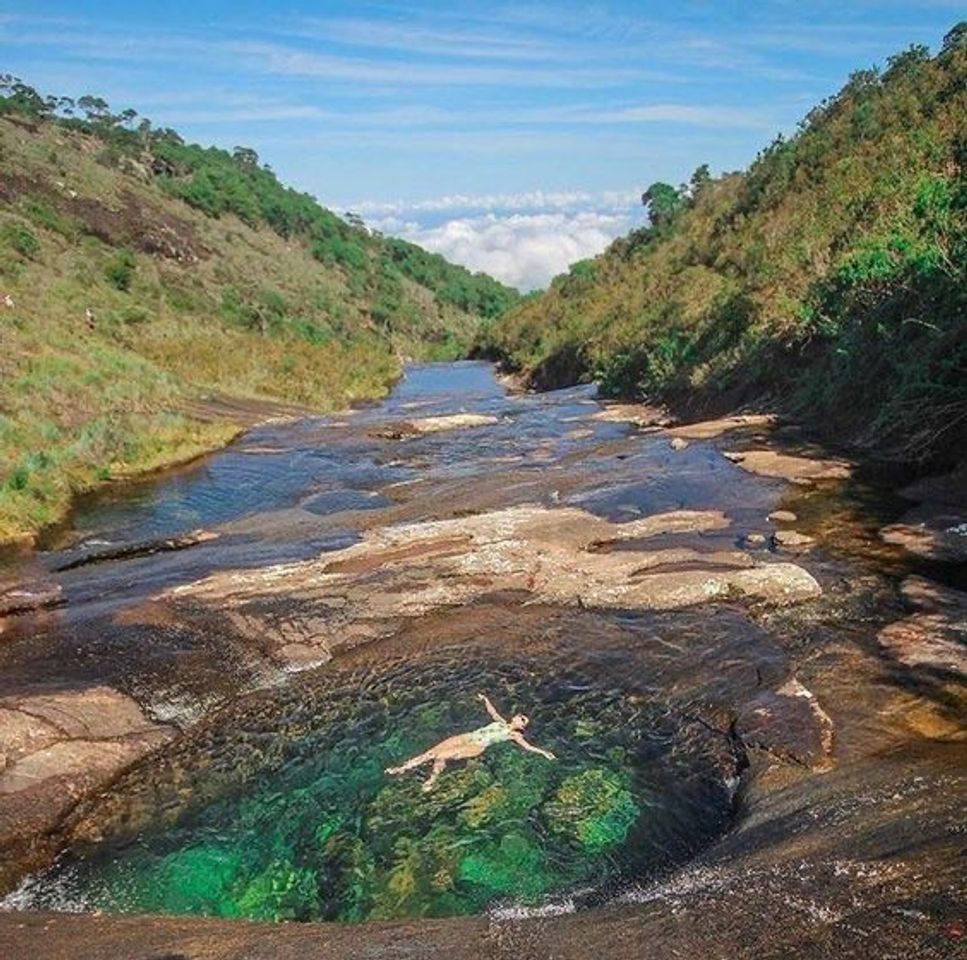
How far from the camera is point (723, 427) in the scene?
82.1ft

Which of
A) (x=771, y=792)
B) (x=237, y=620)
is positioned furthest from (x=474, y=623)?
(x=771, y=792)

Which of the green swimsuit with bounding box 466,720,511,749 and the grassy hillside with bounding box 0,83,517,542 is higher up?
the grassy hillside with bounding box 0,83,517,542

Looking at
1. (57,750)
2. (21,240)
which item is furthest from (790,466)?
(21,240)

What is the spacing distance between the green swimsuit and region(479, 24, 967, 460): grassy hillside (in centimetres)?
1184

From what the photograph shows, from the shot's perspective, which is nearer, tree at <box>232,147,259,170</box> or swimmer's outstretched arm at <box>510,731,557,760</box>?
swimmer's outstretched arm at <box>510,731,557,760</box>

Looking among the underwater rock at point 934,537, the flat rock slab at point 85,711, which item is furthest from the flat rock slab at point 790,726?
the flat rock slab at point 85,711

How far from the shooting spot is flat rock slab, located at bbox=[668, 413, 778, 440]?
24172 millimetres

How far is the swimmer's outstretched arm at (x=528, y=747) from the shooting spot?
912cm

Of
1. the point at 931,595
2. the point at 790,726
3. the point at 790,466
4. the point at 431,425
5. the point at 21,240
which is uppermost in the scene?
the point at 21,240

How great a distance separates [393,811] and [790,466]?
13.5 meters

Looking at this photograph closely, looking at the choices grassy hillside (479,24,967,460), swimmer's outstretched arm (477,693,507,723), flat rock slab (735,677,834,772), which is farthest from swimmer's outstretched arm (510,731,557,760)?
grassy hillside (479,24,967,460)

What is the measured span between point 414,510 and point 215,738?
8.85 metres

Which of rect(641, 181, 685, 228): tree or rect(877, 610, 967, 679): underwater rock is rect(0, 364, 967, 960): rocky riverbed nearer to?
rect(877, 610, 967, 679): underwater rock

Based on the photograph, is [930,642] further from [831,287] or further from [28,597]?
[831,287]
